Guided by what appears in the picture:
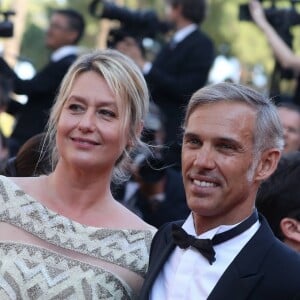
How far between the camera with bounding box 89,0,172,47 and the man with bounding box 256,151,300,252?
4.10 m

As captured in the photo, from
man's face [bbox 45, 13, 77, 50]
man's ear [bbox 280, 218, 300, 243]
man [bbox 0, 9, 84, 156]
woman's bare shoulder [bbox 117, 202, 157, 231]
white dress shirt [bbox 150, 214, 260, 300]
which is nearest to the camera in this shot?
white dress shirt [bbox 150, 214, 260, 300]

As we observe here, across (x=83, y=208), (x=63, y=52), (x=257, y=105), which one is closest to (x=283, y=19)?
(x=63, y=52)

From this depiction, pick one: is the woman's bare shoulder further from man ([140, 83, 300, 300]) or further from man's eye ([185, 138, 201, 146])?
man's eye ([185, 138, 201, 146])

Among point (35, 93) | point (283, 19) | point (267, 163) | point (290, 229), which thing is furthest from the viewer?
point (283, 19)

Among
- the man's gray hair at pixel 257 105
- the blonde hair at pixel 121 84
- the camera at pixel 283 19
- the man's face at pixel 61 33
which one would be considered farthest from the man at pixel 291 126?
the man's gray hair at pixel 257 105

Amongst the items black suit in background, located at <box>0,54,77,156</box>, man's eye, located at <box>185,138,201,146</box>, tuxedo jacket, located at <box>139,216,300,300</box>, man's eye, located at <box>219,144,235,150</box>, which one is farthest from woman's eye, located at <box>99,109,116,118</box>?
black suit in background, located at <box>0,54,77,156</box>

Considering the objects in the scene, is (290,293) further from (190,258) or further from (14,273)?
(14,273)

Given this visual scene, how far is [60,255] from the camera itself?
4137 millimetres

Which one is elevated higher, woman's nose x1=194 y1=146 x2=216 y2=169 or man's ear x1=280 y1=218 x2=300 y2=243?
woman's nose x1=194 y1=146 x2=216 y2=169

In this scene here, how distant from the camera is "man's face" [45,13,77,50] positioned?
8.71 meters

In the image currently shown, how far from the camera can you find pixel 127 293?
163 inches

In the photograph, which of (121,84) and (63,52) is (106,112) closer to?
(121,84)

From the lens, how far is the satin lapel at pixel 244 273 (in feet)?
10.8

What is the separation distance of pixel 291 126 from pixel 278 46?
0.95 metres
